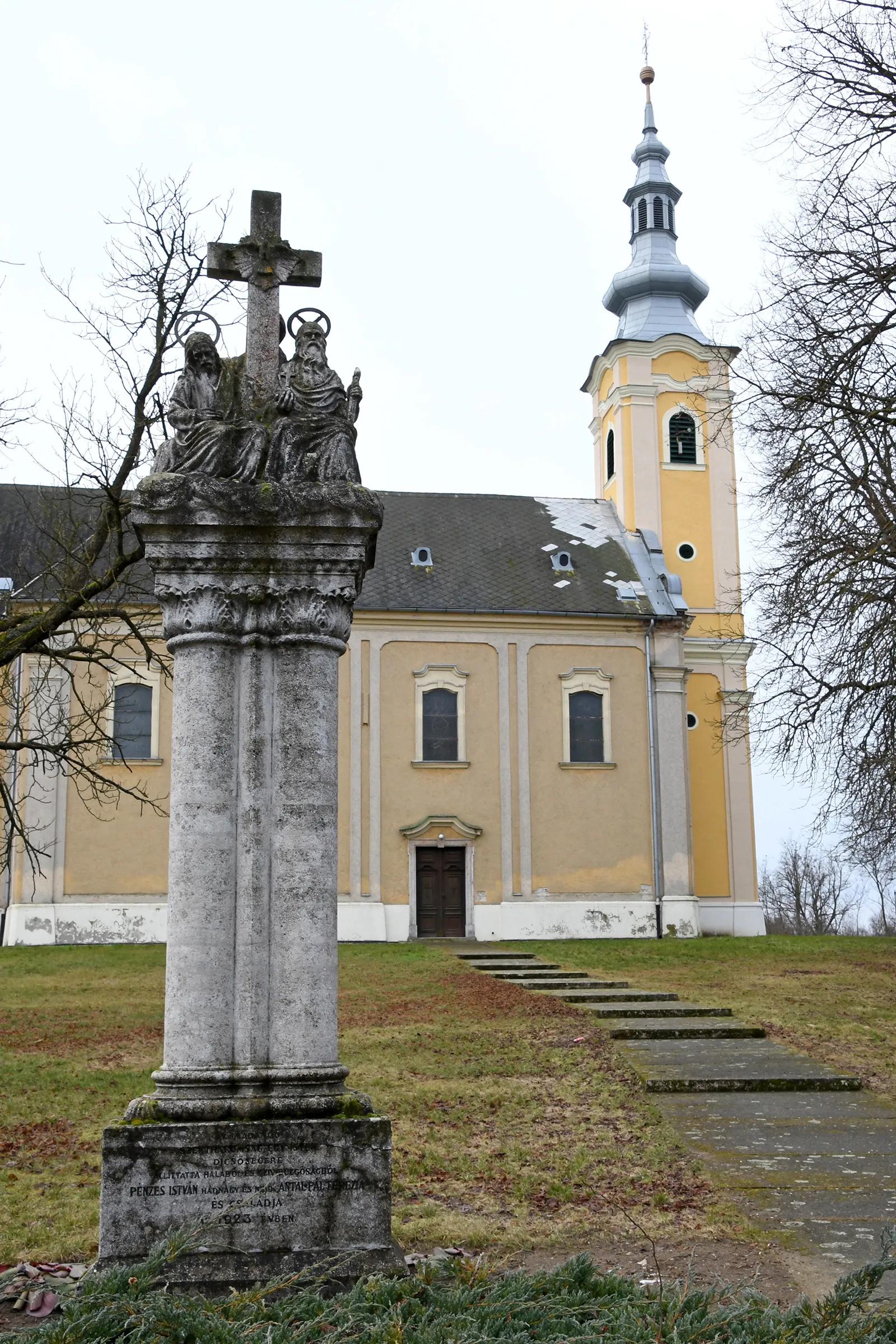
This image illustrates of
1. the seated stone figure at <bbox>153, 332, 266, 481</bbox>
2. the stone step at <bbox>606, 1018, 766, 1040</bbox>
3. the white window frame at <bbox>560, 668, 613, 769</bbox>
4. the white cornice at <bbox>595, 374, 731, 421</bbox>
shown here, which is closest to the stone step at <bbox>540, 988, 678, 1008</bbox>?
the stone step at <bbox>606, 1018, 766, 1040</bbox>

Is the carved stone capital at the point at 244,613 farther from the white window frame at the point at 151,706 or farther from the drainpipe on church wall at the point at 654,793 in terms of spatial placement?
the drainpipe on church wall at the point at 654,793

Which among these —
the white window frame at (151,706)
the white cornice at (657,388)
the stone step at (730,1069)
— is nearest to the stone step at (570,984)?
the stone step at (730,1069)

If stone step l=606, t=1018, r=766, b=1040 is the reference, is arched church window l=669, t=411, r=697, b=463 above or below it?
above

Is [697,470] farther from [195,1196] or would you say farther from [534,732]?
[195,1196]

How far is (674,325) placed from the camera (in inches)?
1430

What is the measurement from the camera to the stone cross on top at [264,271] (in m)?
6.25

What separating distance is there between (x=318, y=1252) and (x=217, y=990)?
1145 mm

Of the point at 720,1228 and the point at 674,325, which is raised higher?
the point at 674,325

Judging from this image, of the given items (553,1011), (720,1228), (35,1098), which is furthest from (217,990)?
(553,1011)

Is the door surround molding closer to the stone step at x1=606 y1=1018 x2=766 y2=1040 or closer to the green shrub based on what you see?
the stone step at x1=606 y1=1018 x2=766 y2=1040

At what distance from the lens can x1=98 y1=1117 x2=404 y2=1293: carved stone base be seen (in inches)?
195

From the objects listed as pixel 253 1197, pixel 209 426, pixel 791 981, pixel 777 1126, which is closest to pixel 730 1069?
pixel 777 1126

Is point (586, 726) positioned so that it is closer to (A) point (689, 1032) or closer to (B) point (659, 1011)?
Answer: (B) point (659, 1011)

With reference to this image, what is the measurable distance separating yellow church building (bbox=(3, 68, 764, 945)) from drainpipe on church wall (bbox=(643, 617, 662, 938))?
47mm
